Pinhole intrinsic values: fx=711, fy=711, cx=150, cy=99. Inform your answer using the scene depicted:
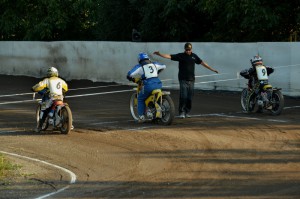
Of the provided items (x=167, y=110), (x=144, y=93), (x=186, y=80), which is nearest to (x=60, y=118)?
(x=144, y=93)

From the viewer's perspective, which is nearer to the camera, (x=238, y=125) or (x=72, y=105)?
(x=238, y=125)

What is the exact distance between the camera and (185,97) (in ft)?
56.0

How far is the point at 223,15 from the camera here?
3066 cm

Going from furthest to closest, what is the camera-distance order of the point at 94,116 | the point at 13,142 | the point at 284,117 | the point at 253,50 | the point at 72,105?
the point at 253,50
the point at 72,105
the point at 94,116
the point at 284,117
the point at 13,142

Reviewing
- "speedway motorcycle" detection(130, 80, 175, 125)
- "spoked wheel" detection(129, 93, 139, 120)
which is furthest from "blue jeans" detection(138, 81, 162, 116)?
"spoked wheel" detection(129, 93, 139, 120)

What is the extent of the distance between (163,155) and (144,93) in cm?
453

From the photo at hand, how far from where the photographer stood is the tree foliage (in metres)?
29.0

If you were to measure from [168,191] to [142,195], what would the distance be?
355 mm

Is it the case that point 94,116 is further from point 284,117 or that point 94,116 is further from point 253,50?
point 253,50

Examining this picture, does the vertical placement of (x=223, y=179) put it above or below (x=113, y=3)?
below

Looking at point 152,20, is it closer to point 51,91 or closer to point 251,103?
point 251,103

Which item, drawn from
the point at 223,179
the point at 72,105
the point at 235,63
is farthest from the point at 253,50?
the point at 223,179

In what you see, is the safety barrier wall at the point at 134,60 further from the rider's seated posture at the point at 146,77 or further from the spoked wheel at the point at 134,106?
the rider's seated posture at the point at 146,77

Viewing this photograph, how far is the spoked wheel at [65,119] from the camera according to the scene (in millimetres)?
14664
